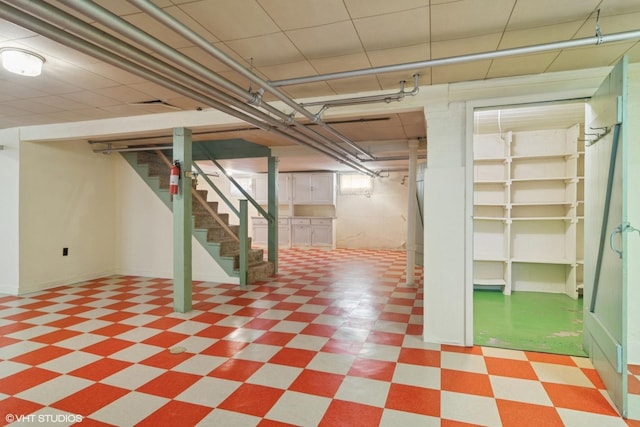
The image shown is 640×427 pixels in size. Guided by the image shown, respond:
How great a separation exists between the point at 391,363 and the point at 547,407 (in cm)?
115

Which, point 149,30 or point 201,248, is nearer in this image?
point 149,30

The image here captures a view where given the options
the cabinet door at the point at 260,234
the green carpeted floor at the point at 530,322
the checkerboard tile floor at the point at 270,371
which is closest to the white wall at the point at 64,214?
the checkerboard tile floor at the point at 270,371

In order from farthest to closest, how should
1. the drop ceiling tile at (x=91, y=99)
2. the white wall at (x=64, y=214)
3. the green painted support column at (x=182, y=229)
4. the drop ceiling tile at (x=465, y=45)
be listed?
the white wall at (x=64, y=214), the green painted support column at (x=182, y=229), the drop ceiling tile at (x=91, y=99), the drop ceiling tile at (x=465, y=45)

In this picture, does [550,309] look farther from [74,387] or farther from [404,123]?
[74,387]

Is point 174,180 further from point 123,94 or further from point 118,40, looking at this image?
point 118,40

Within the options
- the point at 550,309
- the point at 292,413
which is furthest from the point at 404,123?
the point at 292,413

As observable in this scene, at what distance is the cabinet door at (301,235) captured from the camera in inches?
453

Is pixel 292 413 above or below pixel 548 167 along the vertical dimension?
below

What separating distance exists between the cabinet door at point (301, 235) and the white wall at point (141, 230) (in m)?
5.27

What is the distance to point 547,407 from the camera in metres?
2.34

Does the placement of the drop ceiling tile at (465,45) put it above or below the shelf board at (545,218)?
above

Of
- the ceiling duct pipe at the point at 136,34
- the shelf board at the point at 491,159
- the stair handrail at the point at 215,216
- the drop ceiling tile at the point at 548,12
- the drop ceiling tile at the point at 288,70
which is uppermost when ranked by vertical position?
the drop ceiling tile at the point at 288,70

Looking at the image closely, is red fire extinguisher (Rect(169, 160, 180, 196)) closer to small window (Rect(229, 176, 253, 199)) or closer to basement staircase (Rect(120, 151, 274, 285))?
basement staircase (Rect(120, 151, 274, 285))

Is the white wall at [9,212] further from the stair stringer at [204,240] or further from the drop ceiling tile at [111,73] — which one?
the drop ceiling tile at [111,73]
